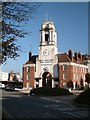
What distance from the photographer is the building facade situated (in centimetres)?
9850

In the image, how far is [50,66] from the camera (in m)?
101

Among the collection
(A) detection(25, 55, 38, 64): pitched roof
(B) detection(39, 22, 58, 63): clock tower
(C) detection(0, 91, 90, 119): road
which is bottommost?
(C) detection(0, 91, 90, 119): road

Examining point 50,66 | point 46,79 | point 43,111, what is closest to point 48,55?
point 50,66

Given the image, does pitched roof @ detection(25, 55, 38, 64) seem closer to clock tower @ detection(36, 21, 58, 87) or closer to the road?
clock tower @ detection(36, 21, 58, 87)

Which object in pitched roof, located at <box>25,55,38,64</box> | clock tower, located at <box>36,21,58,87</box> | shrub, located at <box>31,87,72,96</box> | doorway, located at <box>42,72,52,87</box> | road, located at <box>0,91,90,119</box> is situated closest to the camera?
road, located at <box>0,91,90,119</box>

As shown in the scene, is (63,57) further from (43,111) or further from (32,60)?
(43,111)

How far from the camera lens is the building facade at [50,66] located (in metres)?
98.5

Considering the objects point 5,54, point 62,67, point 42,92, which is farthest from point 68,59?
point 5,54

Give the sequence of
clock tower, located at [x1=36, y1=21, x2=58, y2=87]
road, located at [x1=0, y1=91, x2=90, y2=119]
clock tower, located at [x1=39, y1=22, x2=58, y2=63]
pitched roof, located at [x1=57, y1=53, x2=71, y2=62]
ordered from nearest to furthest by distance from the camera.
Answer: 1. road, located at [x1=0, y1=91, x2=90, y2=119]
2. pitched roof, located at [x1=57, y1=53, x2=71, y2=62]
3. clock tower, located at [x1=39, y1=22, x2=58, y2=63]
4. clock tower, located at [x1=36, y1=21, x2=58, y2=87]

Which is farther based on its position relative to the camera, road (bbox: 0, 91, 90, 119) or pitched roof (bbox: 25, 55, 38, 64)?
pitched roof (bbox: 25, 55, 38, 64)

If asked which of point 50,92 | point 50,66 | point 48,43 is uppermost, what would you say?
point 48,43

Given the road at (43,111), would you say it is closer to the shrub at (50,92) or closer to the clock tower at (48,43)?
the shrub at (50,92)

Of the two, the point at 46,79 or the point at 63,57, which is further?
the point at 46,79

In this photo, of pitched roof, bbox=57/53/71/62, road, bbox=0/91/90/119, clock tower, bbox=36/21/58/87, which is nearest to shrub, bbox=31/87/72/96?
road, bbox=0/91/90/119
